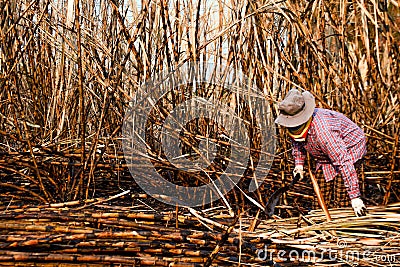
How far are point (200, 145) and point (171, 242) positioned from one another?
0.68 metres

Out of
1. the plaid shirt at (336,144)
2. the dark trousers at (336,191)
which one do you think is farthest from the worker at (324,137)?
the dark trousers at (336,191)

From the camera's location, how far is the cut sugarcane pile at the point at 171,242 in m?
1.19

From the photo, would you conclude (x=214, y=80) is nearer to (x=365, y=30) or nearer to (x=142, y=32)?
(x=142, y=32)

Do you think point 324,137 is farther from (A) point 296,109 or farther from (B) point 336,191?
(B) point 336,191

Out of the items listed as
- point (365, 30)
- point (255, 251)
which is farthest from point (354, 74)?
point (255, 251)

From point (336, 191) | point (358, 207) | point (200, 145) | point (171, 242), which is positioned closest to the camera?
point (171, 242)

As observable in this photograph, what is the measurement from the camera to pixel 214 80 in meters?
1.89

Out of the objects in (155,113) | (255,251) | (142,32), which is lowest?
(255,251)

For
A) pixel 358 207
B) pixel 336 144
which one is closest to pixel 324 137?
pixel 336 144

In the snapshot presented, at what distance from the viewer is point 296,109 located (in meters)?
1.67

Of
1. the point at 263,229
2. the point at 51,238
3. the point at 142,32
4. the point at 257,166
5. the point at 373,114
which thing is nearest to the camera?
the point at 51,238

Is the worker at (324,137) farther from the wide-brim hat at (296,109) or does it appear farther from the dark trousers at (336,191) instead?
the dark trousers at (336,191)

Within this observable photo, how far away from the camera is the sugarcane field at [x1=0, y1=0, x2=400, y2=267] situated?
50.4 inches

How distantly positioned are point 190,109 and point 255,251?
0.79 m
